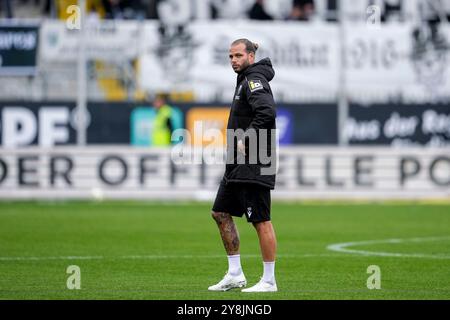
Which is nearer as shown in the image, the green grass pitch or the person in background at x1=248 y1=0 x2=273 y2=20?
the green grass pitch

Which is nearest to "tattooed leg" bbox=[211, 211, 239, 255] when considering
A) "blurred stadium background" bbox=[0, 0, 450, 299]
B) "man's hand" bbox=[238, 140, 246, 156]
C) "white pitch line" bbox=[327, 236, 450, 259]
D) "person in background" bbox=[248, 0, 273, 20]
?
"man's hand" bbox=[238, 140, 246, 156]

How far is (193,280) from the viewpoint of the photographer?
12281 millimetres

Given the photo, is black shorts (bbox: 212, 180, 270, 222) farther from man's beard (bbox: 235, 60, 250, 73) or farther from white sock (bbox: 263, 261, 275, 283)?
man's beard (bbox: 235, 60, 250, 73)

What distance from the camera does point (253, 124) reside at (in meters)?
11.1

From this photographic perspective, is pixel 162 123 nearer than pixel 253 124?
No

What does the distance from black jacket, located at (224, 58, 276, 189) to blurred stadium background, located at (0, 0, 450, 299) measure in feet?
38.1

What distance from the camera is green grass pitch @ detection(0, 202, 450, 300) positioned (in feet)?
37.3

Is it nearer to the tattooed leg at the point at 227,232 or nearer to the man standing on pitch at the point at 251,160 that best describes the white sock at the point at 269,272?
the man standing on pitch at the point at 251,160

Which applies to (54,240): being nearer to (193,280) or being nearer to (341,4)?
(193,280)

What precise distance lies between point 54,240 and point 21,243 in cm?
65

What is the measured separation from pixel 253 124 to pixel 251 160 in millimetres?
344

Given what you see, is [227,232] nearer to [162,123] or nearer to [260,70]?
[260,70]

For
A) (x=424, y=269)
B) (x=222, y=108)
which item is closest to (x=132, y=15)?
(x=222, y=108)

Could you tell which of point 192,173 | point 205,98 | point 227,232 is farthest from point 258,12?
point 227,232
